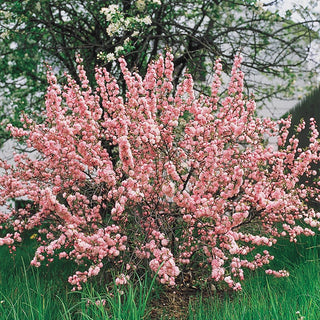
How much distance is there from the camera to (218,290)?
387 centimetres

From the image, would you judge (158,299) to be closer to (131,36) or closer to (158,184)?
(158,184)

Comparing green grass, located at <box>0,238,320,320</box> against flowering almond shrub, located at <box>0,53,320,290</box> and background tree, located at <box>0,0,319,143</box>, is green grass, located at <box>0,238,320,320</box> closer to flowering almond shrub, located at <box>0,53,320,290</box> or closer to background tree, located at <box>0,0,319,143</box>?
flowering almond shrub, located at <box>0,53,320,290</box>

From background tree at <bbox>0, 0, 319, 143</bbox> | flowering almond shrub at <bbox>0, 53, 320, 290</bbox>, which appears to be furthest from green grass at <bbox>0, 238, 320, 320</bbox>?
background tree at <bbox>0, 0, 319, 143</bbox>

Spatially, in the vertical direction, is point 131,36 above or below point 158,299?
above

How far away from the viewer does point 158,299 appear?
3666mm

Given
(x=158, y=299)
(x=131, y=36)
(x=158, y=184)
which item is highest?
(x=131, y=36)

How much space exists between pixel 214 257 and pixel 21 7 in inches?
176

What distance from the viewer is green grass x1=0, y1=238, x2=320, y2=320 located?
2.80 m

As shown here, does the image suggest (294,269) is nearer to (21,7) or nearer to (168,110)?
(168,110)

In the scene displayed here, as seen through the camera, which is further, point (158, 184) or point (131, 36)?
point (131, 36)

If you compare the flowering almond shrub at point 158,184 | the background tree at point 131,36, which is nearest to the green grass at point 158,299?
the flowering almond shrub at point 158,184

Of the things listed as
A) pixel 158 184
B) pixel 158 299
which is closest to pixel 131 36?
pixel 158 184

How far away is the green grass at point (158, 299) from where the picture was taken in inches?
110

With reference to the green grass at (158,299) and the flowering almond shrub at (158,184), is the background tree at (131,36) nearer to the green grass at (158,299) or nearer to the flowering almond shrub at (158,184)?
the flowering almond shrub at (158,184)
